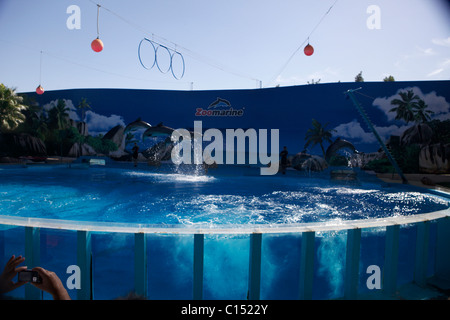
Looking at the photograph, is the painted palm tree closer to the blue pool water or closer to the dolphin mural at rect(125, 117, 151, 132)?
the dolphin mural at rect(125, 117, 151, 132)

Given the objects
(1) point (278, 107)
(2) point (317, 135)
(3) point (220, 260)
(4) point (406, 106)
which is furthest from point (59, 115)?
(4) point (406, 106)

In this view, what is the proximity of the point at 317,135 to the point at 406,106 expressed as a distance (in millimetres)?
3179

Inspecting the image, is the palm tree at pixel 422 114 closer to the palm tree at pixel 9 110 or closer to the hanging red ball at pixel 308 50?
the hanging red ball at pixel 308 50

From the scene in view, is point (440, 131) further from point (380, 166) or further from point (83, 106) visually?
point (83, 106)

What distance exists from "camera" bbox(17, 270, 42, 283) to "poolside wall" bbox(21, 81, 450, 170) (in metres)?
10.9

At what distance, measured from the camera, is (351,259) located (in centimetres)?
160

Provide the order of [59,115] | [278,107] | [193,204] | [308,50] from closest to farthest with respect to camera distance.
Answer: [193,204] < [308,50] < [278,107] < [59,115]

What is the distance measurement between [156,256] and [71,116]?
48.2ft

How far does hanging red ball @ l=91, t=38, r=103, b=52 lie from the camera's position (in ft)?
13.8

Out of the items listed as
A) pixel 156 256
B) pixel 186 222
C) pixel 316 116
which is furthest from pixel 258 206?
pixel 316 116

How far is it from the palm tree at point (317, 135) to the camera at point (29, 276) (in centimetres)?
1093

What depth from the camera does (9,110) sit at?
44.7ft

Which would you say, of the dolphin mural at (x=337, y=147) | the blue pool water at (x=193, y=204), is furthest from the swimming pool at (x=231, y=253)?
the dolphin mural at (x=337, y=147)
